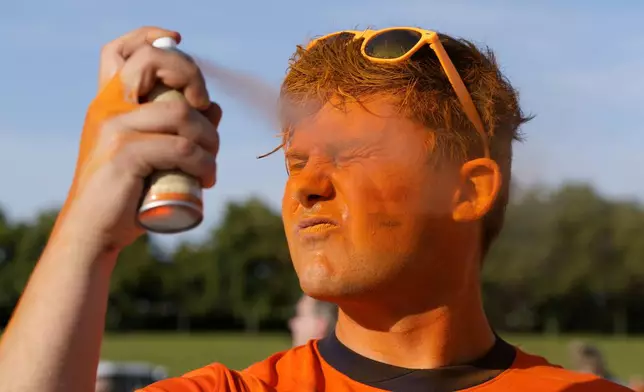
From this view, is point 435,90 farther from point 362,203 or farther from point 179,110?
point 179,110

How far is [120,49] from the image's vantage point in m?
1.81

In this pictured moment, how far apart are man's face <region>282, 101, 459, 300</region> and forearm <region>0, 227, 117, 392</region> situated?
2.30 feet

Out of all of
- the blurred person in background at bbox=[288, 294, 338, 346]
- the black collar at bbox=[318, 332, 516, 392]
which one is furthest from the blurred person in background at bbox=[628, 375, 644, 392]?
the blurred person in background at bbox=[288, 294, 338, 346]

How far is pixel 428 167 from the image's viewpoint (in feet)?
7.95

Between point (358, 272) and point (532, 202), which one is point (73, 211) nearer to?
point (358, 272)

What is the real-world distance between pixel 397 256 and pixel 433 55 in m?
0.56

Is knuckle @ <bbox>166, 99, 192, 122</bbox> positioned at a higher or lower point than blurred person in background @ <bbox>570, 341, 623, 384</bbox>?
lower

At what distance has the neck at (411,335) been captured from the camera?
244 cm

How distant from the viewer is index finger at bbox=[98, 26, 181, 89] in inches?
70.2

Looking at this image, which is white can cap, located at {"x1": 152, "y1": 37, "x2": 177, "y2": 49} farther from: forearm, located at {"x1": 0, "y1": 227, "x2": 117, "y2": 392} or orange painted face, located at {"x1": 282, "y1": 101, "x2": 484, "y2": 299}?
orange painted face, located at {"x1": 282, "y1": 101, "x2": 484, "y2": 299}

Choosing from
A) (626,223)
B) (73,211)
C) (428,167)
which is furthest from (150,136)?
(626,223)

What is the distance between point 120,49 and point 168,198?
352 mm

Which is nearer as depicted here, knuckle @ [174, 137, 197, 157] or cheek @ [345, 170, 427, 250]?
knuckle @ [174, 137, 197, 157]

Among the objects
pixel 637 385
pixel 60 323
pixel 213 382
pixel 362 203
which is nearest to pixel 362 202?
pixel 362 203
